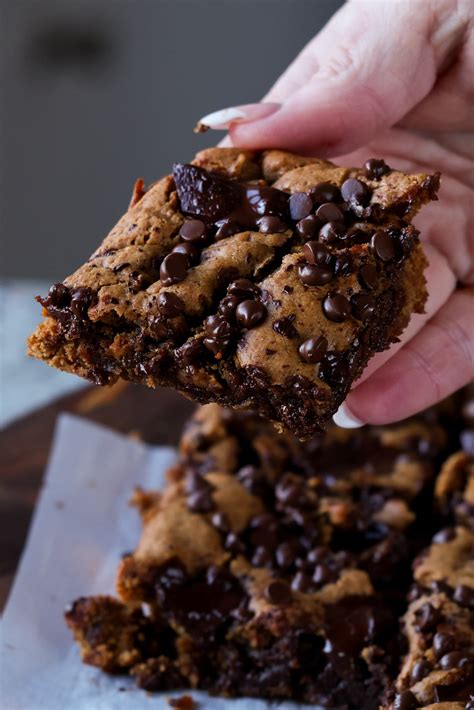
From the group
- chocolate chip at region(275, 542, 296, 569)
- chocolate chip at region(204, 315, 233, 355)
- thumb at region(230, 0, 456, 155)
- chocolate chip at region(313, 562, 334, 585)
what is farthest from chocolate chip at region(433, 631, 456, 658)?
thumb at region(230, 0, 456, 155)

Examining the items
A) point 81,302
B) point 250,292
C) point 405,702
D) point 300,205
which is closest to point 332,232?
point 300,205

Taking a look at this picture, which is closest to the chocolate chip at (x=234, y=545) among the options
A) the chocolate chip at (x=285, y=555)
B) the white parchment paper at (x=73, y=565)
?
the chocolate chip at (x=285, y=555)

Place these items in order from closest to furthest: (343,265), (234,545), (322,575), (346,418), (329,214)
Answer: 1. (343,265)
2. (329,214)
3. (346,418)
4. (322,575)
5. (234,545)

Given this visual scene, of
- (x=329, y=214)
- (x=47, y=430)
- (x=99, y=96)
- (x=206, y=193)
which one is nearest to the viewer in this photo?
(x=329, y=214)

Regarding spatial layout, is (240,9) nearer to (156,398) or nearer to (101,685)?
(156,398)

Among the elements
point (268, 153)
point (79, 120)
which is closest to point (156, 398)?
point (268, 153)

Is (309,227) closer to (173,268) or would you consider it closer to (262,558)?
(173,268)
